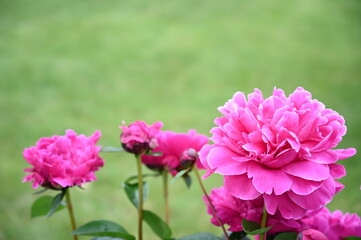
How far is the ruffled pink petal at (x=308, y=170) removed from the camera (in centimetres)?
33

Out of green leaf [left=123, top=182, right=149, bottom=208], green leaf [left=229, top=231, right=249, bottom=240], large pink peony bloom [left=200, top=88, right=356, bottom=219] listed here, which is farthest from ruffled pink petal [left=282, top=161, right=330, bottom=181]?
green leaf [left=123, top=182, right=149, bottom=208]

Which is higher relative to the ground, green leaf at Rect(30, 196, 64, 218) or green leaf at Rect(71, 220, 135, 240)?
green leaf at Rect(30, 196, 64, 218)

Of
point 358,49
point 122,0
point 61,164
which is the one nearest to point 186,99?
point 358,49

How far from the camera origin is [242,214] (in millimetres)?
404

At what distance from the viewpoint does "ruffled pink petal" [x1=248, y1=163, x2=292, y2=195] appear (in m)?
0.33

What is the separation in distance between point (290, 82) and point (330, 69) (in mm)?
327

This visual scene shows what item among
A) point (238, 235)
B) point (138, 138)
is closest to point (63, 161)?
point (138, 138)

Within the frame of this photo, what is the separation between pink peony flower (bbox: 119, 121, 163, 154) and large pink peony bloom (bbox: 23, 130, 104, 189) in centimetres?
3

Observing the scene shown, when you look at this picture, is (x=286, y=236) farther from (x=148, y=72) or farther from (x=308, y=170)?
(x=148, y=72)

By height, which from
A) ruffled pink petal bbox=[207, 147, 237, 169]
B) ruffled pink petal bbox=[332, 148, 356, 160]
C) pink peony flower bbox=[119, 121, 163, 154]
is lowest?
ruffled pink petal bbox=[332, 148, 356, 160]

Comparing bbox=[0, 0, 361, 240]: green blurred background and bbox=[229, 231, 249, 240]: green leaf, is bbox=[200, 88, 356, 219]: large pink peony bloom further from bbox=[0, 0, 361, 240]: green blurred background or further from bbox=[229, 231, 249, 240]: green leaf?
bbox=[0, 0, 361, 240]: green blurred background

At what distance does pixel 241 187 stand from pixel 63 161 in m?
0.18

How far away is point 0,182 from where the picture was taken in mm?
→ 1759

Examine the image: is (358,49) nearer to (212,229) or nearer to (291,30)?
(291,30)
